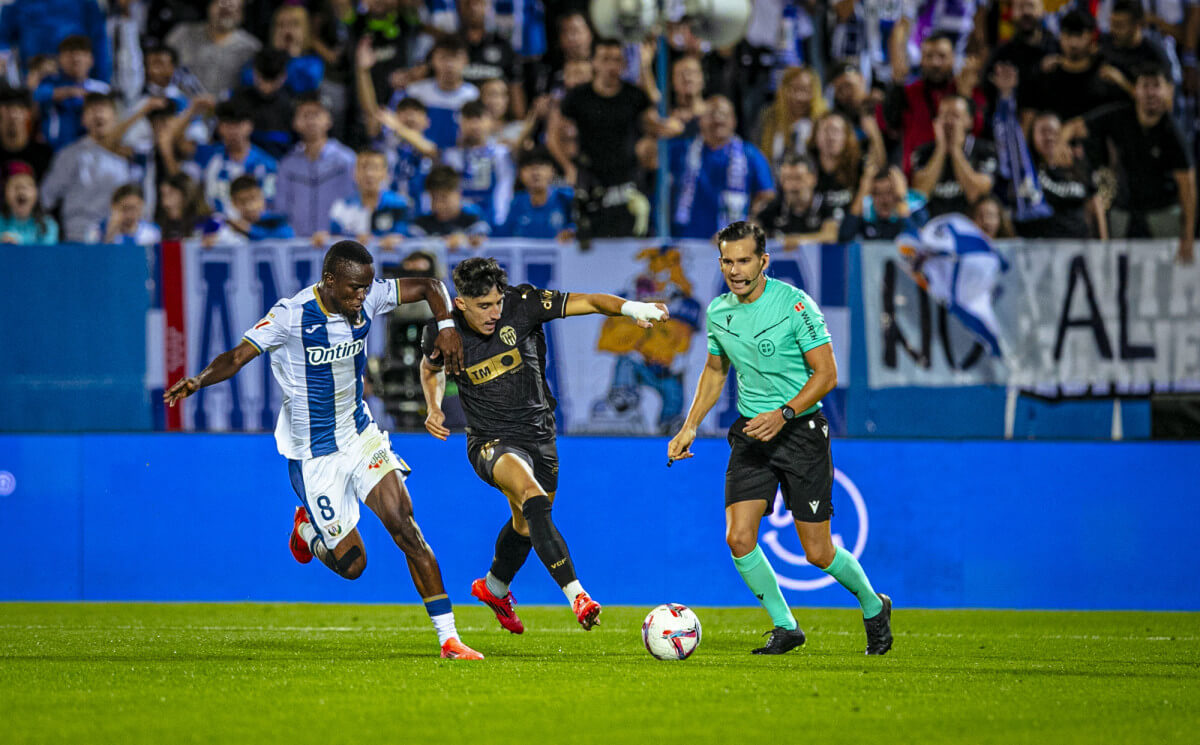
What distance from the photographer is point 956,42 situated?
1395cm

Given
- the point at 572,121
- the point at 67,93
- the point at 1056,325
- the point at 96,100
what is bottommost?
the point at 1056,325

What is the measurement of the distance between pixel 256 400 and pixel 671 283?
11.2 feet

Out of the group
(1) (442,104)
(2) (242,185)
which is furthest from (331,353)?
(1) (442,104)

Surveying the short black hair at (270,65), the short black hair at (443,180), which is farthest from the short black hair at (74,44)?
the short black hair at (443,180)

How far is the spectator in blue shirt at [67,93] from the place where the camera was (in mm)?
13438

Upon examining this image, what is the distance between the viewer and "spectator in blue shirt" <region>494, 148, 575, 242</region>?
12.2 meters

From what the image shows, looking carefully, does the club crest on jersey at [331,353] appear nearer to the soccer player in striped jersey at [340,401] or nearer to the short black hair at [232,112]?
the soccer player in striped jersey at [340,401]

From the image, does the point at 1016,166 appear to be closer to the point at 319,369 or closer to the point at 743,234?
the point at 743,234

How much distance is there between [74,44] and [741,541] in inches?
361

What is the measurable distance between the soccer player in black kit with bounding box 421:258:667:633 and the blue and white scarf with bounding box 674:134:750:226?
4.45m

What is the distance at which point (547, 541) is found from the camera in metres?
7.50

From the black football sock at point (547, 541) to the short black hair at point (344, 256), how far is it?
1542mm

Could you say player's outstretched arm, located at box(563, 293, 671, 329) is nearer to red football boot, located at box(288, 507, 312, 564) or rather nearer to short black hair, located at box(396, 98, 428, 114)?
red football boot, located at box(288, 507, 312, 564)

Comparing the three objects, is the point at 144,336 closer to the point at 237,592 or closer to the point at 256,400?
the point at 256,400
